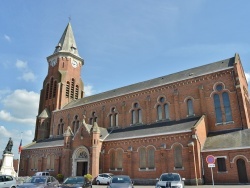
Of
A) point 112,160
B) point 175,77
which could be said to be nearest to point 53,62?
point 175,77

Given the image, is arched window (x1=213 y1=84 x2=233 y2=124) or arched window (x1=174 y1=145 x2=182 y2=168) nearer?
arched window (x1=174 y1=145 x2=182 y2=168)

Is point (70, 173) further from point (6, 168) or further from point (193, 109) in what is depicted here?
point (193, 109)

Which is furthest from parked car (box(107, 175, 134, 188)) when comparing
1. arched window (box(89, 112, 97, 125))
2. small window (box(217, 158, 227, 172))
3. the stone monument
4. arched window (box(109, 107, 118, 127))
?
the stone monument

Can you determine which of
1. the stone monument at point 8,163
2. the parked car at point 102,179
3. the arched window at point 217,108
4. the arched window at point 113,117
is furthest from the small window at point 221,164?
the stone monument at point 8,163

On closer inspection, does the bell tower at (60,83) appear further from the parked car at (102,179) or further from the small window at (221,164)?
the small window at (221,164)

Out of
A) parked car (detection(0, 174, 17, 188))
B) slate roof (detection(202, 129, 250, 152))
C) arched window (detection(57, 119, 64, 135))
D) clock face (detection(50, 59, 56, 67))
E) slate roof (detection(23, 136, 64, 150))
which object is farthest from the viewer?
clock face (detection(50, 59, 56, 67))

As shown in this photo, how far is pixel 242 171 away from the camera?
23.2 meters

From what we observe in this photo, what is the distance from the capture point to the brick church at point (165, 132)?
24859 mm

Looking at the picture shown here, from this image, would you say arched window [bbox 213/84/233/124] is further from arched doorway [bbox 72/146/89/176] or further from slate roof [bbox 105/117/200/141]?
arched doorway [bbox 72/146/89/176]

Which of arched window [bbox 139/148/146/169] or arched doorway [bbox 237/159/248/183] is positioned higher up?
arched window [bbox 139/148/146/169]

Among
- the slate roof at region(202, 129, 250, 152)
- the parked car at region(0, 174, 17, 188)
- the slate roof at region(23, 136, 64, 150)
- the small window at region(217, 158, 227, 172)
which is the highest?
the slate roof at region(23, 136, 64, 150)

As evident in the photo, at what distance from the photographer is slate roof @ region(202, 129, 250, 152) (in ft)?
77.7

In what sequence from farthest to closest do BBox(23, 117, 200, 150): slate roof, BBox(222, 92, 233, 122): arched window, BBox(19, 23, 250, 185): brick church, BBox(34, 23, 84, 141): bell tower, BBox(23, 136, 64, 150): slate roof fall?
BBox(34, 23, 84, 141): bell tower, BBox(23, 136, 64, 150): slate roof, BBox(222, 92, 233, 122): arched window, BBox(23, 117, 200, 150): slate roof, BBox(19, 23, 250, 185): brick church

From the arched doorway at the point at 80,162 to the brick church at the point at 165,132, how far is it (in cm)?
14
